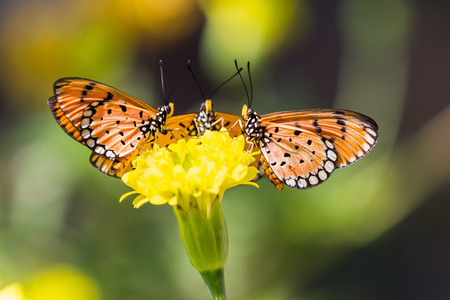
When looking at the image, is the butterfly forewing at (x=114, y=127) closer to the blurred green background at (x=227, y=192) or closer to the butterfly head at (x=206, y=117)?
the butterfly head at (x=206, y=117)

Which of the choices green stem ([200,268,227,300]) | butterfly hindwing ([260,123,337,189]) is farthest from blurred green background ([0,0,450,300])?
green stem ([200,268,227,300])

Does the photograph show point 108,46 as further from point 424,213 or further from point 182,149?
point 424,213

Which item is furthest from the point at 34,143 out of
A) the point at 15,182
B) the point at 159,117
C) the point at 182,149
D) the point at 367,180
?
the point at 367,180

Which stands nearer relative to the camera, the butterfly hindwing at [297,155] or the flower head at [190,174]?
the flower head at [190,174]

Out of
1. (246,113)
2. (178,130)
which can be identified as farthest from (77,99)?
(246,113)

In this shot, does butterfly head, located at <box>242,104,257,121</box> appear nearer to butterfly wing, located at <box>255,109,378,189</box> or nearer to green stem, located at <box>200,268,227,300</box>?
butterfly wing, located at <box>255,109,378,189</box>

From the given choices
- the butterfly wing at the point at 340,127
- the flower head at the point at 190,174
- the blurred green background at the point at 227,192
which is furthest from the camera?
the blurred green background at the point at 227,192

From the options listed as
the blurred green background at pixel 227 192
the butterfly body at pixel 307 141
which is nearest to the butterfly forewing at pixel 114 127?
the butterfly body at pixel 307 141
